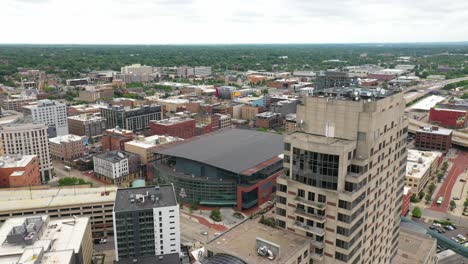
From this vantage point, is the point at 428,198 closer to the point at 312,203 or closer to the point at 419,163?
the point at 419,163

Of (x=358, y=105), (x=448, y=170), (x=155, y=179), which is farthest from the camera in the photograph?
(x=448, y=170)

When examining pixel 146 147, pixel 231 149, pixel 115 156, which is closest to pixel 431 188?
pixel 231 149

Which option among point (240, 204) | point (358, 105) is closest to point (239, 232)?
point (358, 105)

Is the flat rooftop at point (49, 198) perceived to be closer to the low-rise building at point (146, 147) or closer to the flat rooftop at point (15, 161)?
the flat rooftop at point (15, 161)

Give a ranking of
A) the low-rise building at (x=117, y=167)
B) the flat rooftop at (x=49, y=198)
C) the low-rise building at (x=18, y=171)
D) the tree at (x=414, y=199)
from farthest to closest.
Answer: the low-rise building at (x=117, y=167), the tree at (x=414, y=199), the low-rise building at (x=18, y=171), the flat rooftop at (x=49, y=198)

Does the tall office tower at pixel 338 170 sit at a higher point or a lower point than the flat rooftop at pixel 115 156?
higher

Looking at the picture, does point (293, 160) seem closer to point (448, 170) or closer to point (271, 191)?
point (271, 191)

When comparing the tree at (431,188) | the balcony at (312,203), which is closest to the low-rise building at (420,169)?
the tree at (431,188)

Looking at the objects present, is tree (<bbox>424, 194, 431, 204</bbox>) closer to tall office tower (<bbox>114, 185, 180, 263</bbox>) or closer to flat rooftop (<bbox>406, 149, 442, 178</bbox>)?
flat rooftop (<bbox>406, 149, 442, 178</bbox>)
